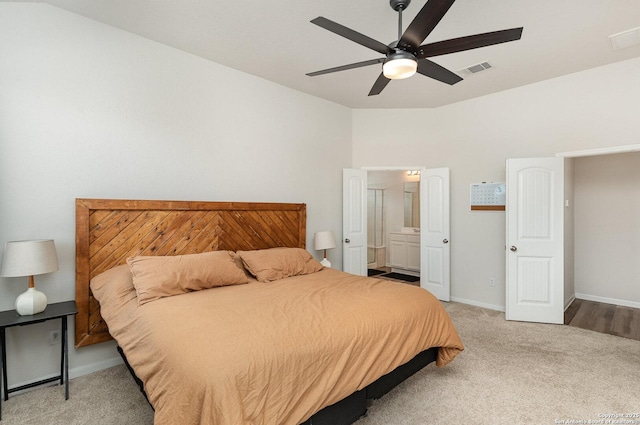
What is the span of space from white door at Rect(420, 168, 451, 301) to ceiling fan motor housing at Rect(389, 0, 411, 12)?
2.86 metres

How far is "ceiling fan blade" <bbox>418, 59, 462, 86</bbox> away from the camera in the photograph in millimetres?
2287

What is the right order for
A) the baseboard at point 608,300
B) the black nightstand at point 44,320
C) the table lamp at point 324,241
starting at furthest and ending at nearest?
the baseboard at point 608,300
the table lamp at point 324,241
the black nightstand at point 44,320

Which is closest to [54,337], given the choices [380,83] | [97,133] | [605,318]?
[97,133]

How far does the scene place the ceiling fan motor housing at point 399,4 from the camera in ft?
7.74

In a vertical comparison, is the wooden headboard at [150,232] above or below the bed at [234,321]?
above

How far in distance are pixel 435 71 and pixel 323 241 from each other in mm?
2533

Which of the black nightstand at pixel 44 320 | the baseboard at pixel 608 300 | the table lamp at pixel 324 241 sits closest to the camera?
the black nightstand at pixel 44 320

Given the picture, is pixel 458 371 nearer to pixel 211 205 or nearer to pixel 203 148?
pixel 211 205

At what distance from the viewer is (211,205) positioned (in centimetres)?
343


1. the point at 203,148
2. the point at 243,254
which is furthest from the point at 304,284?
the point at 203,148

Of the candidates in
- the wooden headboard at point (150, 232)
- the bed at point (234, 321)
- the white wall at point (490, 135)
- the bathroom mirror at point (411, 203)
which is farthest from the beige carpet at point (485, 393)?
the bathroom mirror at point (411, 203)

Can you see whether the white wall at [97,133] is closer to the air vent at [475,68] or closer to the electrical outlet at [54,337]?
the electrical outlet at [54,337]

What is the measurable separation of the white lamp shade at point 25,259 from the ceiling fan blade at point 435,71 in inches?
120

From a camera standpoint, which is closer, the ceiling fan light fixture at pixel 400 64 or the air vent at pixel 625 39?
the ceiling fan light fixture at pixel 400 64
